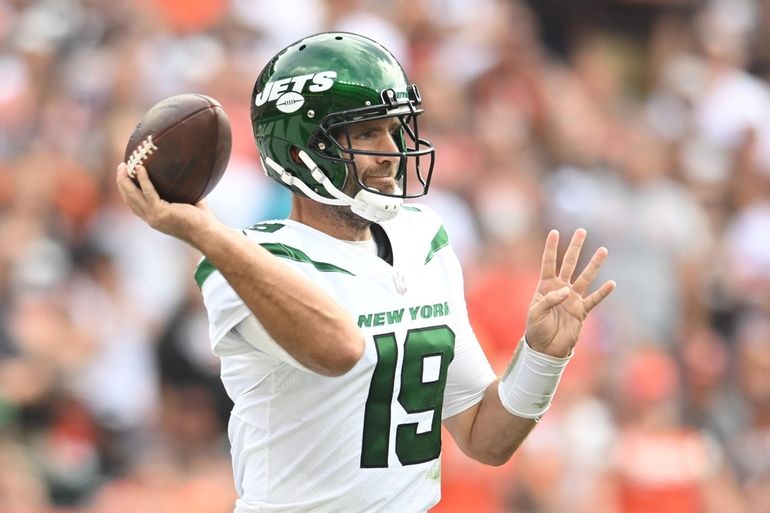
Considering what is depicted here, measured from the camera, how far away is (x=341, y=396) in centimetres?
399

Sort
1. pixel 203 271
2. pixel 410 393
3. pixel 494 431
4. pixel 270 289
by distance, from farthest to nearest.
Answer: pixel 494 431 → pixel 410 393 → pixel 203 271 → pixel 270 289

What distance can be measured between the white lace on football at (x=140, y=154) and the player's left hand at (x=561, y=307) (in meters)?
1.23

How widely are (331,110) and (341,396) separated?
2.66ft

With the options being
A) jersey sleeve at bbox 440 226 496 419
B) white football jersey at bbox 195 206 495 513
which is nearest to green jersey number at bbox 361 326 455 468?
white football jersey at bbox 195 206 495 513

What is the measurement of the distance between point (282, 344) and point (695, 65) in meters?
8.75

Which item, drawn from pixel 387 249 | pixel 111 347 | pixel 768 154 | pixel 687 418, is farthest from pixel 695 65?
pixel 387 249

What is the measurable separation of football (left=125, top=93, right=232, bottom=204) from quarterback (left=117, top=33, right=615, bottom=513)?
5 centimetres

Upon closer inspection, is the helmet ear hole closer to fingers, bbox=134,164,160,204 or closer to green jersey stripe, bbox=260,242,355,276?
green jersey stripe, bbox=260,242,355,276

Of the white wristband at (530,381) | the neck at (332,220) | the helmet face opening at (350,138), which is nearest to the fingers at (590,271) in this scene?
the white wristband at (530,381)

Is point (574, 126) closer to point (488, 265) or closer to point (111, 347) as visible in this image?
point (488, 265)

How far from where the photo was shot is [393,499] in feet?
13.3

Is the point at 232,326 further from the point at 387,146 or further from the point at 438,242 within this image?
the point at 438,242

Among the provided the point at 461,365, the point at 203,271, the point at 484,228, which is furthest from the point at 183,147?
the point at 484,228

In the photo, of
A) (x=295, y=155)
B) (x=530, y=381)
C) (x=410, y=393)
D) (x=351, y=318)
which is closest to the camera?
(x=351, y=318)
